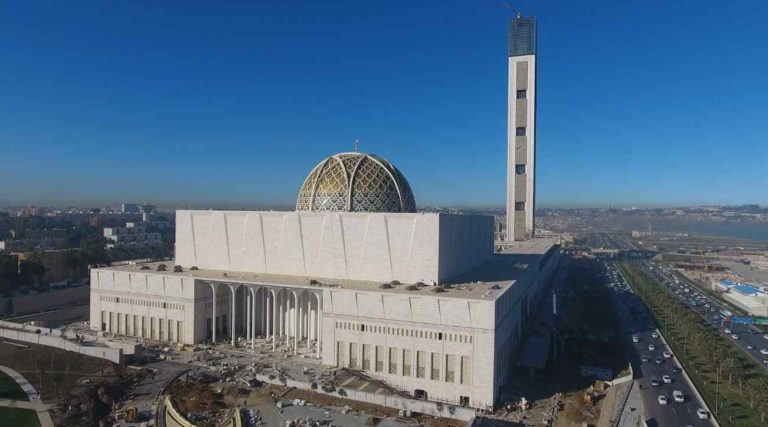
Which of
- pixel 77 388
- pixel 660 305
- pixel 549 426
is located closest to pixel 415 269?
pixel 549 426

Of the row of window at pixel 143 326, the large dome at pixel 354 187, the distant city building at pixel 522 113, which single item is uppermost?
the distant city building at pixel 522 113

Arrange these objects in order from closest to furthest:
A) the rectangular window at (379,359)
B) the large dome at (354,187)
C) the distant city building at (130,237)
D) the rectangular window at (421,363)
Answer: the rectangular window at (421,363), the rectangular window at (379,359), the large dome at (354,187), the distant city building at (130,237)

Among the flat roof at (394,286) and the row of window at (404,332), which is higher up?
the flat roof at (394,286)

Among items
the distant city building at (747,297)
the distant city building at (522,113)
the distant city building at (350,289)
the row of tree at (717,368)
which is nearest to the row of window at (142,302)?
the distant city building at (350,289)

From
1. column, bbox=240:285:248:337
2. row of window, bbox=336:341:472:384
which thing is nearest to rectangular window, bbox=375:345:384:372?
row of window, bbox=336:341:472:384

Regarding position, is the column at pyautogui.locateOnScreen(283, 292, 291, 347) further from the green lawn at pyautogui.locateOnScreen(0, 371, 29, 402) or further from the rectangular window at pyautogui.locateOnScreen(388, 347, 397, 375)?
the green lawn at pyautogui.locateOnScreen(0, 371, 29, 402)

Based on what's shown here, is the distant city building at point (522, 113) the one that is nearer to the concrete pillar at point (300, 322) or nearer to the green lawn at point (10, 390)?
the concrete pillar at point (300, 322)

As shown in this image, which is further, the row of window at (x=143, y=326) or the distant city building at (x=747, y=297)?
the distant city building at (x=747, y=297)

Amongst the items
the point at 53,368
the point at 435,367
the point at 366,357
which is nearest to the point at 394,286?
the point at 366,357

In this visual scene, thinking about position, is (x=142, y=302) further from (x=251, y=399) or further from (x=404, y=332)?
(x=404, y=332)
